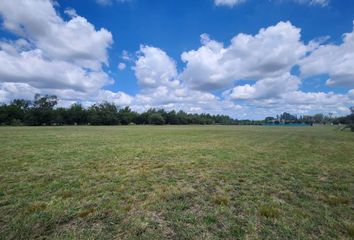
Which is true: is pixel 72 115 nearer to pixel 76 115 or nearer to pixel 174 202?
pixel 76 115

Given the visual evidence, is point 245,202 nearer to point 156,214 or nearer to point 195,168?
point 156,214

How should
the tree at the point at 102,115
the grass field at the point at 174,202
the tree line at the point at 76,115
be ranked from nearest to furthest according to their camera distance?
the grass field at the point at 174,202 → the tree line at the point at 76,115 → the tree at the point at 102,115

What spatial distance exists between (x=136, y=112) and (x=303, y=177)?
96932 millimetres

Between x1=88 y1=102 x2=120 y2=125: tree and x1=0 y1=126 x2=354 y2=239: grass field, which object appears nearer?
x1=0 y1=126 x2=354 y2=239: grass field

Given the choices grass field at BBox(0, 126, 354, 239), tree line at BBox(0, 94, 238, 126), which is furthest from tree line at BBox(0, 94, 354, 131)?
grass field at BBox(0, 126, 354, 239)

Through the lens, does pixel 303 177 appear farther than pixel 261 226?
Yes

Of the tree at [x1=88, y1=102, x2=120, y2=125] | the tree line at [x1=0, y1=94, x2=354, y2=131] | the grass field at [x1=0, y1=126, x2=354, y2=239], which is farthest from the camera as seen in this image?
the tree at [x1=88, y1=102, x2=120, y2=125]

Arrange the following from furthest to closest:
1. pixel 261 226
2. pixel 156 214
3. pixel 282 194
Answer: pixel 282 194
pixel 156 214
pixel 261 226

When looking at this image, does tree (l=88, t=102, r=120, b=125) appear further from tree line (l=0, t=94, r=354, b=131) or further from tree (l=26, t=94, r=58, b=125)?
tree (l=26, t=94, r=58, b=125)

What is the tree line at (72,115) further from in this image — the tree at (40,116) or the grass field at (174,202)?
the grass field at (174,202)

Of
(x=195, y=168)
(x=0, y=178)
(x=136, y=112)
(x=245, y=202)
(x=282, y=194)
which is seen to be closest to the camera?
(x=245, y=202)

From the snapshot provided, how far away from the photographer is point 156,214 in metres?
3.66

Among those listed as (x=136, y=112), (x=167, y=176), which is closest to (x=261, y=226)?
(x=167, y=176)

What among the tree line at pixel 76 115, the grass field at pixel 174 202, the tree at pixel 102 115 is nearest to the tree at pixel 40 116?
the tree line at pixel 76 115
